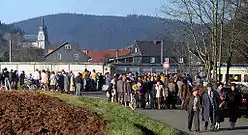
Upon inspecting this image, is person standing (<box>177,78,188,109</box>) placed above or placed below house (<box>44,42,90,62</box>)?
below

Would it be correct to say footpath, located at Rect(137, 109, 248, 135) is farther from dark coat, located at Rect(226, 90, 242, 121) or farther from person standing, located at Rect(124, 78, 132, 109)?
person standing, located at Rect(124, 78, 132, 109)

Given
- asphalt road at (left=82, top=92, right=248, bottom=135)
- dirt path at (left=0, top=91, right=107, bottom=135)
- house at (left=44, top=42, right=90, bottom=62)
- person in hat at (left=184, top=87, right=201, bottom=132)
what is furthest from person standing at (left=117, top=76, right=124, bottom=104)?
house at (left=44, top=42, right=90, bottom=62)

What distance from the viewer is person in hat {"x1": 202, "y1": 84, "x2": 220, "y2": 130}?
767 inches

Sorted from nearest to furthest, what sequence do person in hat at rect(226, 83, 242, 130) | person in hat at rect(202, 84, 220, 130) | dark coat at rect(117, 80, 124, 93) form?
person in hat at rect(202, 84, 220, 130) < person in hat at rect(226, 83, 242, 130) < dark coat at rect(117, 80, 124, 93)

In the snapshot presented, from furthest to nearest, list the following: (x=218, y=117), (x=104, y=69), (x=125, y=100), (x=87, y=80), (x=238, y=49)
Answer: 1. (x=104, y=69)
2. (x=87, y=80)
3. (x=238, y=49)
4. (x=125, y=100)
5. (x=218, y=117)

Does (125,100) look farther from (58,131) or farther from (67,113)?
(58,131)

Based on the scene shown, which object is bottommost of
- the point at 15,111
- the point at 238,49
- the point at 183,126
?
the point at 183,126

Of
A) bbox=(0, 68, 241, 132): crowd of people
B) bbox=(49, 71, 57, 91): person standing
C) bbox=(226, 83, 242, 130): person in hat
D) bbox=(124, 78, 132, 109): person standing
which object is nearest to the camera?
bbox=(0, 68, 241, 132): crowd of people

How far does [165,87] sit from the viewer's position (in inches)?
1098

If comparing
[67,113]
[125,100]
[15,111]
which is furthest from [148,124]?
[125,100]

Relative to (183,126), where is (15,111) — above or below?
above

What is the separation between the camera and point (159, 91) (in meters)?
27.5

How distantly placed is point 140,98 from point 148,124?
1182 centimetres

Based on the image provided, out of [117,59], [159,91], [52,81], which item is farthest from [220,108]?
[117,59]
